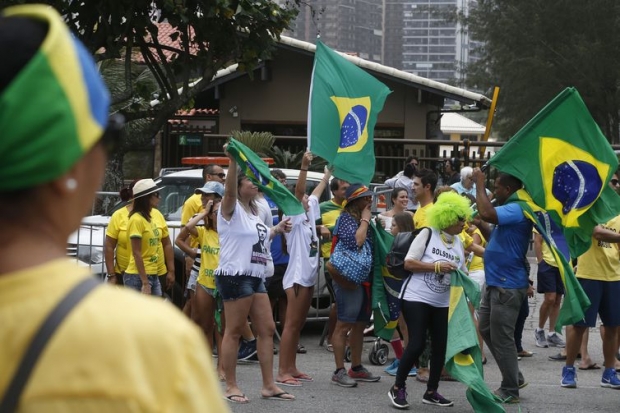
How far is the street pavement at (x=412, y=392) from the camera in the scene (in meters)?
8.65

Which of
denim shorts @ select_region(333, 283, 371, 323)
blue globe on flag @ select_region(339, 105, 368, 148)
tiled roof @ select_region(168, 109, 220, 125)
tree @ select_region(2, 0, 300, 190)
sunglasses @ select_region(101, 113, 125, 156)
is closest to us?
sunglasses @ select_region(101, 113, 125, 156)

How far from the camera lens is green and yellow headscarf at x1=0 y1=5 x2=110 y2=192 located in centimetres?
149

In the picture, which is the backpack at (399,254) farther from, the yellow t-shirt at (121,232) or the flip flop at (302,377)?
the yellow t-shirt at (121,232)

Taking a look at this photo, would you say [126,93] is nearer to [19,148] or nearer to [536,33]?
[19,148]

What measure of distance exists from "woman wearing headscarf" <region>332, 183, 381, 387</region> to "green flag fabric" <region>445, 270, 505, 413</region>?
1.19 metres

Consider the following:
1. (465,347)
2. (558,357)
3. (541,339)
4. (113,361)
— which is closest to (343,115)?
(465,347)

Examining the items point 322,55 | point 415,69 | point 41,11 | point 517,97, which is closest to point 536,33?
point 517,97

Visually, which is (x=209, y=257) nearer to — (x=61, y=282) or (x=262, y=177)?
(x=262, y=177)

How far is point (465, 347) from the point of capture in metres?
8.21

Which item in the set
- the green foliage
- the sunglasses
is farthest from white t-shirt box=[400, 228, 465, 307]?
the green foliage

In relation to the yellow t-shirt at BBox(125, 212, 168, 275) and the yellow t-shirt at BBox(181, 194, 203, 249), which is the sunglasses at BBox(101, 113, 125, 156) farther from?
the yellow t-shirt at BBox(181, 194, 203, 249)

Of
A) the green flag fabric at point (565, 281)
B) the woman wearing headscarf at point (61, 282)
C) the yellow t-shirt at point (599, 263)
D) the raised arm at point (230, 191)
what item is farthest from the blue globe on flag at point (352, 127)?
the woman wearing headscarf at point (61, 282)

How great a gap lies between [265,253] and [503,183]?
2040mm

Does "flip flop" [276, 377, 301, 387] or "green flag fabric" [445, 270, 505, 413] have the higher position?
"green flag fabric" [445, 270, 505, 413]
